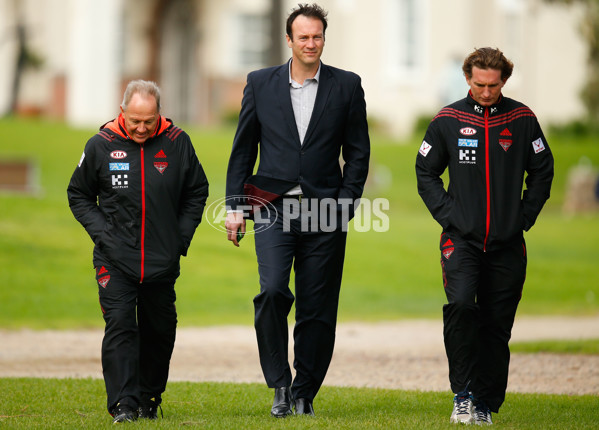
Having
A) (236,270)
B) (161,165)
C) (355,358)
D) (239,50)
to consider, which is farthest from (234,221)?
(239,50)

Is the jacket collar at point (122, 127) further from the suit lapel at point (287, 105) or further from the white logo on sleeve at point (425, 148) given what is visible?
the white logo on sleeve at point (425, 148)

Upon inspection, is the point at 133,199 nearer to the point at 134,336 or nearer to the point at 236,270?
the point at 134,336

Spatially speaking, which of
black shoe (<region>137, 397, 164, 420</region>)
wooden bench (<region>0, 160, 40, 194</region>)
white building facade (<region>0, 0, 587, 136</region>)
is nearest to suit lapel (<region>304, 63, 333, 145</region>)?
black shoe (<region>137, 397, 164, 420</region>)

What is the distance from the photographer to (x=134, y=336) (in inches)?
259

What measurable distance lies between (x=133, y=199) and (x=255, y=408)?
5.61 ft

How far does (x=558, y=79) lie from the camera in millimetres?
33781

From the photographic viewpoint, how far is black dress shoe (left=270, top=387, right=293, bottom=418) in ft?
21.8

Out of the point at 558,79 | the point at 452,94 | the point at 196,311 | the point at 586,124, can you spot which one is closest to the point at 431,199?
the point at 196,311

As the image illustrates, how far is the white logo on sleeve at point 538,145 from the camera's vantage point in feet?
22.0

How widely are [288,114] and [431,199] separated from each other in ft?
3.43

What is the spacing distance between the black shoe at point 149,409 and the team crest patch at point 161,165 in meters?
1.44

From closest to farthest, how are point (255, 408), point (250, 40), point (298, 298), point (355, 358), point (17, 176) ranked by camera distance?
point (298, 298) < point (255, 408) < point (355, 358) < point (17, 176) < point (250, 40)

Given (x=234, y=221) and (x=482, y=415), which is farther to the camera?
(x=234, y=221)

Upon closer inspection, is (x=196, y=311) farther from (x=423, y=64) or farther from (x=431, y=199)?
(x=423, y=64)
